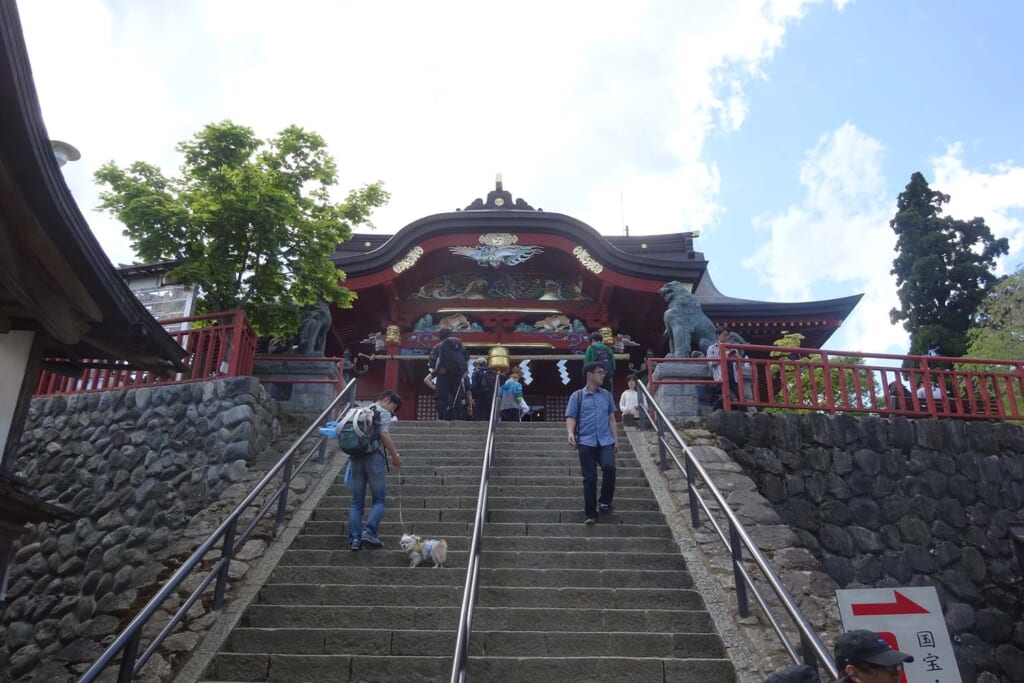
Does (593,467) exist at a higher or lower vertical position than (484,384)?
lower

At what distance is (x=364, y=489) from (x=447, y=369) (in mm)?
4829

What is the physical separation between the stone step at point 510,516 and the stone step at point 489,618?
180cm

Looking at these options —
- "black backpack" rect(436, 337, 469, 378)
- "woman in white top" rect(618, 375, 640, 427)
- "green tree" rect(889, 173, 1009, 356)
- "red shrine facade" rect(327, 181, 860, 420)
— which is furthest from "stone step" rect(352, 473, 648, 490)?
"green tree" rect(889, 173, 1009, 356)

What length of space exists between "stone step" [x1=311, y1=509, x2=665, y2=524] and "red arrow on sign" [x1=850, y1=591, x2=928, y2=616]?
3588 millimetres

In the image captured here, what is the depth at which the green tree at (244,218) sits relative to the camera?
9969 millimetres

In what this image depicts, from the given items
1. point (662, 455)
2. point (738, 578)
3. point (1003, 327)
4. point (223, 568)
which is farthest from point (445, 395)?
point (1003, 327)

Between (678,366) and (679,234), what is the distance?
8.36 meters

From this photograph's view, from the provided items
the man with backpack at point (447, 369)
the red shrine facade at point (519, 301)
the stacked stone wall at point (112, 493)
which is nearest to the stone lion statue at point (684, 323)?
the red shrine facade at point (519, 301)

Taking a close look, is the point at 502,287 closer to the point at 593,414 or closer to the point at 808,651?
the point at 593,414

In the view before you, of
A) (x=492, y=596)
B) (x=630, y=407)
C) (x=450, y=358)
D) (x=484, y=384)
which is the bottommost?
(x=492, y=596)

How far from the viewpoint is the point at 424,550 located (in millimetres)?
6305

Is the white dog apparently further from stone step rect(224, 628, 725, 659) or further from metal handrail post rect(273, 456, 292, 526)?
metal handrail post rect(273, 456, 292, 526)

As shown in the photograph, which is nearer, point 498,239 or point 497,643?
point 497,643

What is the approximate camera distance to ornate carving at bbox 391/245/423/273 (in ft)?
50.0
